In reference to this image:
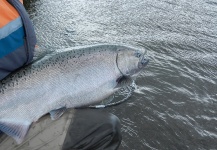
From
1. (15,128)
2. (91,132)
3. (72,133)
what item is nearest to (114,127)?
(91,132)

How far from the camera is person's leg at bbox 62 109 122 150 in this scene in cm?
289

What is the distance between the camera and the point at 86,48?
112 inches

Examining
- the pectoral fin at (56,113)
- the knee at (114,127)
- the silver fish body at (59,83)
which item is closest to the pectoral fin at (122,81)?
the silver fish body at (59,83)

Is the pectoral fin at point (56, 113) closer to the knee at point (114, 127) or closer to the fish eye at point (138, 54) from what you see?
the knee at point (114, 127)

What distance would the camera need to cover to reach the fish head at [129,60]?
2846 mm

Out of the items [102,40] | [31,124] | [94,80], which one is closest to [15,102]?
[31,124]

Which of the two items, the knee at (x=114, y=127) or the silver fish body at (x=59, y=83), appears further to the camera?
the knee at (x=114, y=127)

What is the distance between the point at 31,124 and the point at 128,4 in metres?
6.52

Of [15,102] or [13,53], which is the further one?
[13,53]

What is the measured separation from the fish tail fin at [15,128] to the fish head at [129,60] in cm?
100

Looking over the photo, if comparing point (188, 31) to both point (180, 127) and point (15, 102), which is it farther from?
point (15, 102)

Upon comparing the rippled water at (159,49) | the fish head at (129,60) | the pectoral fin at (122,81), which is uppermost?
the fish head at (129,60)

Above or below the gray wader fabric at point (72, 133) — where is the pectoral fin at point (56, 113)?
above

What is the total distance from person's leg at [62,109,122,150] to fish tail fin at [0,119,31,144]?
1.37 feet
